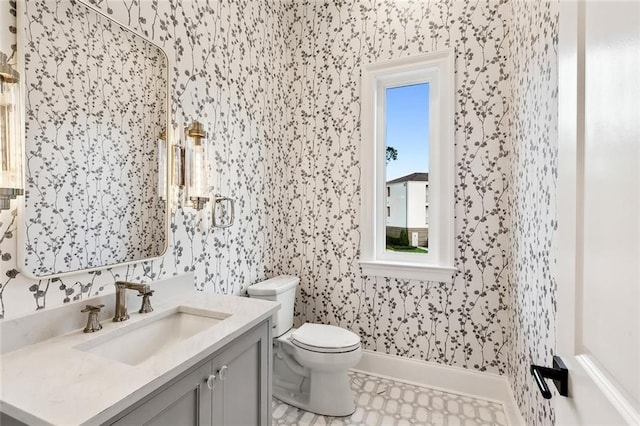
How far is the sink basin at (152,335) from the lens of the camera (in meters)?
1.15

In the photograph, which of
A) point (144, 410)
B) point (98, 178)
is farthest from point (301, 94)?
point (144, 410)

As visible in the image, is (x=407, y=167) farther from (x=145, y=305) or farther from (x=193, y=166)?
(x=145, y=305)

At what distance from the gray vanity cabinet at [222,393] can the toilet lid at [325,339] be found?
0.50 m

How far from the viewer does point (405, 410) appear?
197 centimetres

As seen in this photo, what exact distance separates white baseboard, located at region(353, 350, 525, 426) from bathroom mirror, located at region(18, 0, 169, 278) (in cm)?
175

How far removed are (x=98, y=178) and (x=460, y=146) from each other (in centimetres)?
209

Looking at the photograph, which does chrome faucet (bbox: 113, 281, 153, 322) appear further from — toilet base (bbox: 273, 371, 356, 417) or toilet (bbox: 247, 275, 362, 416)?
toilet base (bbox: 273, 371, 356, 417)

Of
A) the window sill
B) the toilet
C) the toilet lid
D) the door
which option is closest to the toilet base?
the toilet

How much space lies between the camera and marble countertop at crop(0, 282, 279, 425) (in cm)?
71

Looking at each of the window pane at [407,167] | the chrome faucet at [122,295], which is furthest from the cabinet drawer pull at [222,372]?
the window pane at [407,167]

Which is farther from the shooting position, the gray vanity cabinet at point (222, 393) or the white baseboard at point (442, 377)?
the white baseboard at point (442, 377)

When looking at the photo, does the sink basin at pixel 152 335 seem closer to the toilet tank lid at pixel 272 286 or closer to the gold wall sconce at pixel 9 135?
the gold wall sconce at pixel 9 135

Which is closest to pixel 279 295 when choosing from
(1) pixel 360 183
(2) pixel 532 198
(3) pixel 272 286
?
(3) pixel 272 286

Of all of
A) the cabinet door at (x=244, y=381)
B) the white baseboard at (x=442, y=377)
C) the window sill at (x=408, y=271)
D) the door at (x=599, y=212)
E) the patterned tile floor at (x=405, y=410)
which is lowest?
the patterned tile floor at (x=405, y=410)
